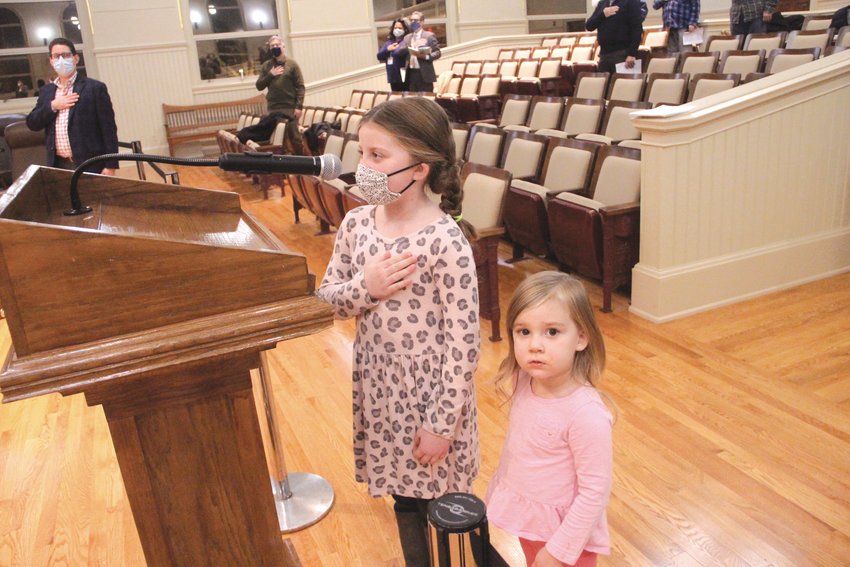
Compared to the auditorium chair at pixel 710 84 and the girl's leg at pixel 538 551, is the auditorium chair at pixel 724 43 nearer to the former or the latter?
the auditorium chair at pixel 710 84

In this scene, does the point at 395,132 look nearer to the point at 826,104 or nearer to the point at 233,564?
the point at 233,564

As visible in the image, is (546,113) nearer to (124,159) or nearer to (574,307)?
(574,307)

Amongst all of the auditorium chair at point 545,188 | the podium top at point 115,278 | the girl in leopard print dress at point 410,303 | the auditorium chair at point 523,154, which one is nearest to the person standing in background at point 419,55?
the auditorium chair at point 523,154

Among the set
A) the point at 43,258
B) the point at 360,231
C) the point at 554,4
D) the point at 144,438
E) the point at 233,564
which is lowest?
the point at 233,564

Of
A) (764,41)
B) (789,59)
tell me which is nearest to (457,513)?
(789,59)

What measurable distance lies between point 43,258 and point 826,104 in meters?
3.71

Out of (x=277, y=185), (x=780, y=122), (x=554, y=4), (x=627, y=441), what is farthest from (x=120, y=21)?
(x=627, y=441)

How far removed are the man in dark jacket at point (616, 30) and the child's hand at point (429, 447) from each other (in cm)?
554

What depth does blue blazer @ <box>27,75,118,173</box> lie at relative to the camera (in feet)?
13.0

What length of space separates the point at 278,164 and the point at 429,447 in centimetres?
63

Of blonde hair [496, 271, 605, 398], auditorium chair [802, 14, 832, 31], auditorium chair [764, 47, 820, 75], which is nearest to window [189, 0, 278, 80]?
auditorium chair [802, 14, 832, 31]

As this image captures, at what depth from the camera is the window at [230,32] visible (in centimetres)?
1114

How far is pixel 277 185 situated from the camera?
25.6 ft

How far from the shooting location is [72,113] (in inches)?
155
